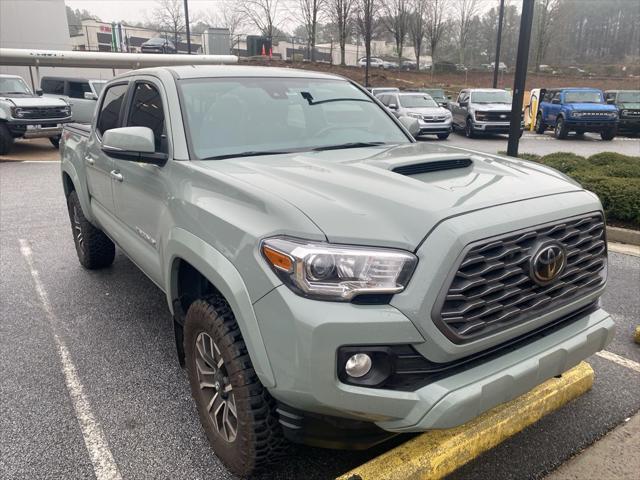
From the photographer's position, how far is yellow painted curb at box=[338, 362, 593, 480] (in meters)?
2.14

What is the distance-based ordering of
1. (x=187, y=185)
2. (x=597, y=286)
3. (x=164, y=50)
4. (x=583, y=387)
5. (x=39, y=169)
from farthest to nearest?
(x=164, y=50) → (x=39, y=169) → (x=583, y=387) → (x=187, y=185) → (x=597, y=286)

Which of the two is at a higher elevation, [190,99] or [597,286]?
[190,99]

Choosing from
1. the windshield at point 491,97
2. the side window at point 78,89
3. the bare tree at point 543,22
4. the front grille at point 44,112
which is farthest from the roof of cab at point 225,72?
the bare tree at point 543,22

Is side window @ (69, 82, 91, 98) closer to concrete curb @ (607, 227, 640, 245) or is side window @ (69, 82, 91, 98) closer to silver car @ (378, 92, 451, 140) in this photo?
silver car @ (378, 92, 451, 140)

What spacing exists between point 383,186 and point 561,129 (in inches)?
754

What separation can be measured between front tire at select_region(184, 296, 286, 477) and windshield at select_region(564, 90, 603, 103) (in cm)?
2027

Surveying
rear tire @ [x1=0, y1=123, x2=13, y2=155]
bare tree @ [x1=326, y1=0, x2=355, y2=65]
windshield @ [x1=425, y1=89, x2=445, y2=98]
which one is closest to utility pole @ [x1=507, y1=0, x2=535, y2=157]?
rear tire @ [x1=0, y1=123, x2=13, y2=155]

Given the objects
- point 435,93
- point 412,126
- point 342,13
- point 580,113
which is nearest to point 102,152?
point 412,126

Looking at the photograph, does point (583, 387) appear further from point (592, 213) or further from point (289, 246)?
point (289, 246)

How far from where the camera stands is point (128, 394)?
10.3ft

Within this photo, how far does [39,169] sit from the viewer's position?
12.5m

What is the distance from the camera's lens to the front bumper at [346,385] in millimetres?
1813

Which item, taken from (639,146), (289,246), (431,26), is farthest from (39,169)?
(431,26)

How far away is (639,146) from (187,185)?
18988mm
